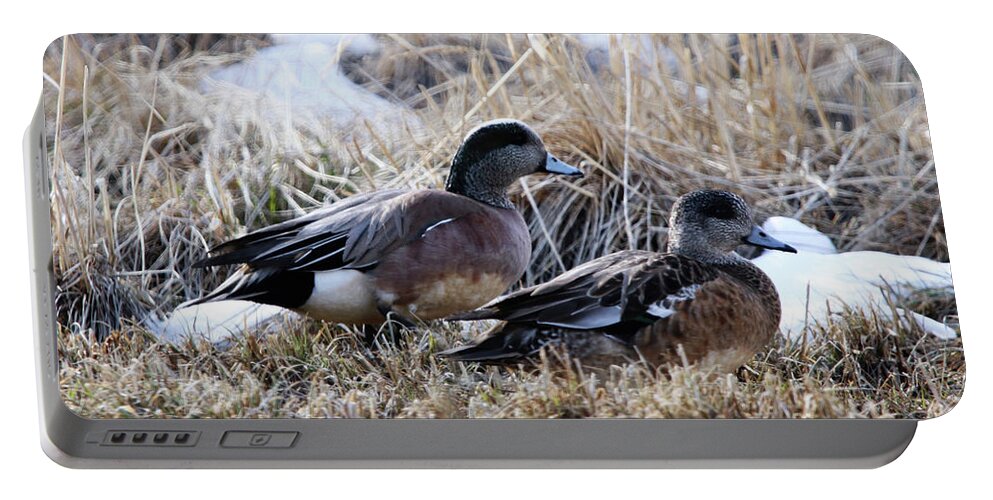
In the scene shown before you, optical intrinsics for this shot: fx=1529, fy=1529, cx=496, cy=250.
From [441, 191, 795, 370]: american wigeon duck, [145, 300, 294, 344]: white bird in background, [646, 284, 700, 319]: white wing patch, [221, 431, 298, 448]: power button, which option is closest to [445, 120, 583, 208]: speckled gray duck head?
[441, 191, 795, 370]: american wigeon duck

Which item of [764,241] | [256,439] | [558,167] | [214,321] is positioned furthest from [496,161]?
[256,439]

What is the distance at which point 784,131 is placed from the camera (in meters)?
3.98

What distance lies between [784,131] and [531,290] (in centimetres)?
81

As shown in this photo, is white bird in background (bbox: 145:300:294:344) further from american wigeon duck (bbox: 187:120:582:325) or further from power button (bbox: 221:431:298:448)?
power button (bbox: 221:431:298:448)

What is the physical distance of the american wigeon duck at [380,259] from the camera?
147 inches

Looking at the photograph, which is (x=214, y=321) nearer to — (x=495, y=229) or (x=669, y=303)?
(x=495, y=229)

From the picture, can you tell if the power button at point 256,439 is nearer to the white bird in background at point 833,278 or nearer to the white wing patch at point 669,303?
the white wing patch at point 669,303

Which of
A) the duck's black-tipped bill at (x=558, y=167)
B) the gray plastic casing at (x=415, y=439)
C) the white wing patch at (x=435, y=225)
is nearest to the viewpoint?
the gray plastic casing at (x=415, y=439)

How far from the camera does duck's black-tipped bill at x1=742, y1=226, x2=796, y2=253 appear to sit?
3.83 m

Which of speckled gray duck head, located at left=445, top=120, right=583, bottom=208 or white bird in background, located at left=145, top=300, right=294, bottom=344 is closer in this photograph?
white bird in background, located at left=145, top=300, right=294, bottom=344

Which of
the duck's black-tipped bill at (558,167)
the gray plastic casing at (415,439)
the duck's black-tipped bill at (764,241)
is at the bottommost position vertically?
the gray plastic casing at (415,439)

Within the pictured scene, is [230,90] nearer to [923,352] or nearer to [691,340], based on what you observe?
[691,340]

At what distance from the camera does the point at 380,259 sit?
3.74 meters

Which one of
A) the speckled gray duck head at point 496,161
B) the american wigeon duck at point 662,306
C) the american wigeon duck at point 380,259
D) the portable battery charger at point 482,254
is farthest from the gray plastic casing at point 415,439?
the speckled gray duck head at point 496,161
